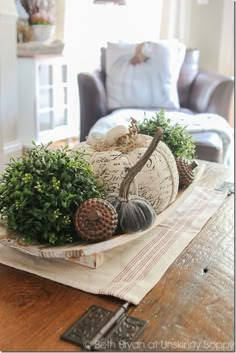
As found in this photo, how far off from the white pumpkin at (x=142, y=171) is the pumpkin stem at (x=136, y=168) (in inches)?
3.0

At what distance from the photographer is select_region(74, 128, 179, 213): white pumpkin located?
0.91 metres

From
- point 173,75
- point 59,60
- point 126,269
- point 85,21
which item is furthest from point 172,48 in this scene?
point 126,269

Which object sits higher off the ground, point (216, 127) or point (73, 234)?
point (73, 234)

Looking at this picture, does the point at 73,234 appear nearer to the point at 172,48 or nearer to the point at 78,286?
the point at 78,286

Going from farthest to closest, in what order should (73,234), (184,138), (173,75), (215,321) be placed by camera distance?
(173,75) < (184,138) < (73,234) < (215,321)

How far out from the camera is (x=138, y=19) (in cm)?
393

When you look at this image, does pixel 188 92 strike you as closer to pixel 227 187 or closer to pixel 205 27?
pixel 205 27

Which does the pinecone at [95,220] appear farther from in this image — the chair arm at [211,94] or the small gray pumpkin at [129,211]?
the chair arm at [211,94]

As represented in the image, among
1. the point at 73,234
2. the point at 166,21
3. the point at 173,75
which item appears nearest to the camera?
the point at 73,234

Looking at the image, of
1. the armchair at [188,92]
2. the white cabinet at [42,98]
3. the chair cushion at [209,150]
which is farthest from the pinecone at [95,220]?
the white cabinet at [42,98]

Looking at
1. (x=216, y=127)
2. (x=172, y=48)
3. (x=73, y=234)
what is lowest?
(x=216, y=127)

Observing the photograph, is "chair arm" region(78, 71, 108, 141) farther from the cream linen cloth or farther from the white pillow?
the cream linen cloth

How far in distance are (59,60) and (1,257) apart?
2637mm

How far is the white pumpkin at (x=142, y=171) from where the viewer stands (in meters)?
0.91
